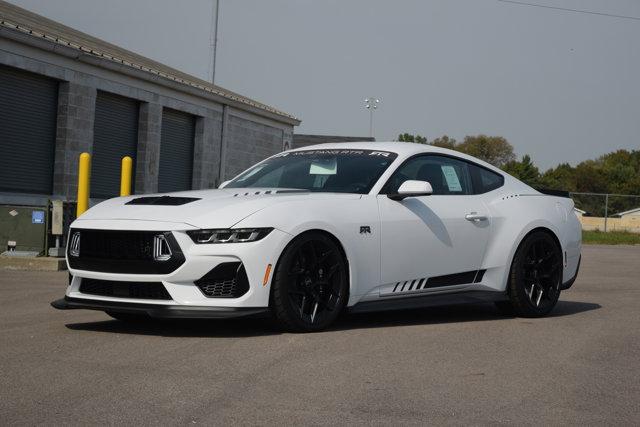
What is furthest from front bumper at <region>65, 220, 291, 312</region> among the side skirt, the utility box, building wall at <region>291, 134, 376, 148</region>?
building wall at <region>291, 134, 376, 148</region>

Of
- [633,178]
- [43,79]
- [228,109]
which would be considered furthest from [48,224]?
[633,178]

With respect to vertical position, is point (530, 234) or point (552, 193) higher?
point (552, 193)

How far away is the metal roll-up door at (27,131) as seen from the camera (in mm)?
19281

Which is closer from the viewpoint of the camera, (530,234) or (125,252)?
(125,252)

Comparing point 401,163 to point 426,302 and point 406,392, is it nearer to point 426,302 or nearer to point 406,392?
point 426,302

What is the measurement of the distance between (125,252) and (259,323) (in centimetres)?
130

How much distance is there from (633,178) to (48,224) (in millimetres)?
97892

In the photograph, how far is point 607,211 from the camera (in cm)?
4738

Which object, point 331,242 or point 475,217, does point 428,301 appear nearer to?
point 475,217

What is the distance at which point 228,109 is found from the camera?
28.9 meters

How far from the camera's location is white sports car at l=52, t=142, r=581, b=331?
6516 millimetres

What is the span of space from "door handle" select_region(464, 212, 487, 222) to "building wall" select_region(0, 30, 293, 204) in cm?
1268

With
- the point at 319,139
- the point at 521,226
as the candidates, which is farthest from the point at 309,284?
the point at 319,139

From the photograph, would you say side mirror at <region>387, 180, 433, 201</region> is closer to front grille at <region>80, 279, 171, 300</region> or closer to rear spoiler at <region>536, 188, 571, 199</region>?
front grille at <region>80, 279, 171, 300</region>
